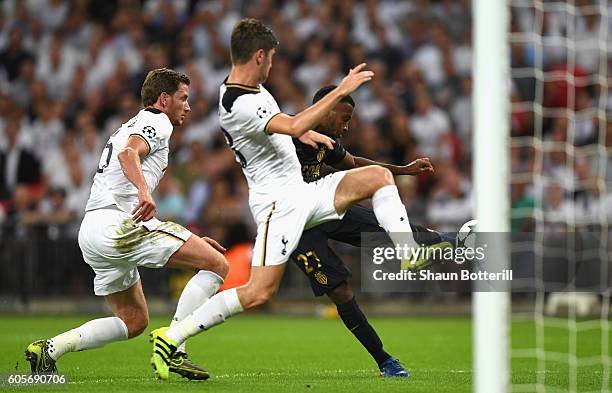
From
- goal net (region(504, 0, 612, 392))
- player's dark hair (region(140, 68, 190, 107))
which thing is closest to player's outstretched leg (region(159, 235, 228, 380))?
player's dark hair (region(140, 68, 190, 107))

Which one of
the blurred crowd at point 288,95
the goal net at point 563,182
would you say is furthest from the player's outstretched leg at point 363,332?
the blurred crowd at point 288,95

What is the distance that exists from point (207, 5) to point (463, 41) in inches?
189

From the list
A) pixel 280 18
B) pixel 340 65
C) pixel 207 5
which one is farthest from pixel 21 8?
pixel 340 65

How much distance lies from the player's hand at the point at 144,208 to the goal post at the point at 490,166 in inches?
107

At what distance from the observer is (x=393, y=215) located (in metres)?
7.14

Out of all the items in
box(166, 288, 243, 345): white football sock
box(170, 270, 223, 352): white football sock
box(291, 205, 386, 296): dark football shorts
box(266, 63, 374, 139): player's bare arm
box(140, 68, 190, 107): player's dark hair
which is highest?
box(140, 68, 190, 107): player's dark hair

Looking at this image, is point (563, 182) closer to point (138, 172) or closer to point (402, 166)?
point (402, 166)

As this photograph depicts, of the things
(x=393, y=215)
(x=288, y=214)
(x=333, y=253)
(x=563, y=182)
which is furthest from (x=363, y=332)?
(x=563, y=182)

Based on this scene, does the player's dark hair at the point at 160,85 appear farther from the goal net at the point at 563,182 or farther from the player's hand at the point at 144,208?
the goal net at the point at 563,182

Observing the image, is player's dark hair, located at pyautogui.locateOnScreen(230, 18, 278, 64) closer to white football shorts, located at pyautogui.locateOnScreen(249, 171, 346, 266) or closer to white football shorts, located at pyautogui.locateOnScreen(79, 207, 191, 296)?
white football shorts, located at pyautogui.locateOnScreen(249, 171, 346, 266)

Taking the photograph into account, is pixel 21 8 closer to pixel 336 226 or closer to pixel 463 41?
pixel 463 41

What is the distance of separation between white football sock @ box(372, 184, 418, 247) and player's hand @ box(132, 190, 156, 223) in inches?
57.8

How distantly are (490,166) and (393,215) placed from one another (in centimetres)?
209

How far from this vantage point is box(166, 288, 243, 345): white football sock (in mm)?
7043
